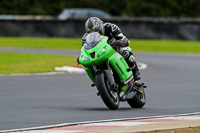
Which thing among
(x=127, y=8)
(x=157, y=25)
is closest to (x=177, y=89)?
(x=157, y=25)

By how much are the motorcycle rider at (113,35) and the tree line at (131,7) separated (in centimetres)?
→ 4498

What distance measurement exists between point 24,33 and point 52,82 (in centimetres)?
2221

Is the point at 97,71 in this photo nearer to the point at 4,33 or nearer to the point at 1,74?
the point at 1,74

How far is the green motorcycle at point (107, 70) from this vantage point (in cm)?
859

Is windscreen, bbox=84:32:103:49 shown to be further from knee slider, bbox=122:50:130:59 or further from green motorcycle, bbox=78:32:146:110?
knee slider, bbox=122:50:130:59

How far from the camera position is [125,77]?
916 cm

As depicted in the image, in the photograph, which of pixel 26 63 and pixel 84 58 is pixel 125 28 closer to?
pixel 26 63

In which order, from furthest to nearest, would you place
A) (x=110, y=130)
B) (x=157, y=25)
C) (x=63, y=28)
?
1. (x=63, y=28)
2. (x=157, y=25)
3. (x=110, y=130)

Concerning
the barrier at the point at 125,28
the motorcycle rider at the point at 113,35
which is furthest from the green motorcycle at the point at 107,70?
the barrier at the point at 125,28

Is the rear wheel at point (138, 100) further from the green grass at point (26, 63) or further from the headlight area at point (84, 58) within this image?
the green grass at point (26, 63)

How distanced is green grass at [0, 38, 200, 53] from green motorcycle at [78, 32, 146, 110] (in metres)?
20.3

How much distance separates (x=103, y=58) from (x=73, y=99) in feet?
7.22

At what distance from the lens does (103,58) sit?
8617 millimetres

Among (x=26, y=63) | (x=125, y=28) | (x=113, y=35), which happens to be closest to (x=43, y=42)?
(x=125, y=28)
